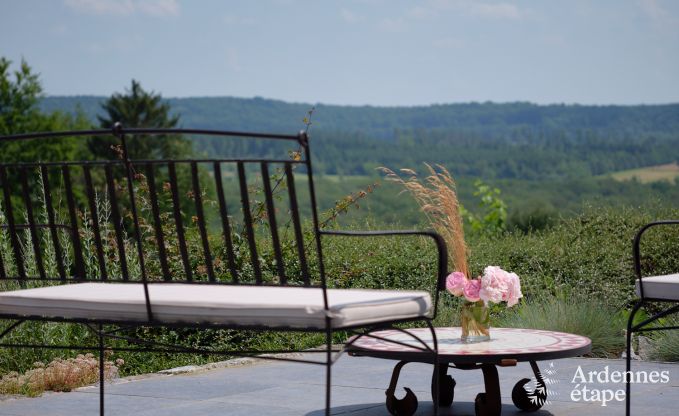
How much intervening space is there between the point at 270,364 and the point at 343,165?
2162 inches

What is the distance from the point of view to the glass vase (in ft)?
12.8

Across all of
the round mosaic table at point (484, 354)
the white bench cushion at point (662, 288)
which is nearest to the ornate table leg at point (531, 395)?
the round mosaic table at point (484, 354)

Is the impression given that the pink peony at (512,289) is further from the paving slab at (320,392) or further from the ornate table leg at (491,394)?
the paving slab at (320,392)

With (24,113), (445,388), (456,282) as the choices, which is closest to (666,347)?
(445,388)

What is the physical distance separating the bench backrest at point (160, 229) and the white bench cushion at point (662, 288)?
1.30 m

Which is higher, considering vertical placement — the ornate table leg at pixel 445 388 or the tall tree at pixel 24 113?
the tall tree at pixel 24 113

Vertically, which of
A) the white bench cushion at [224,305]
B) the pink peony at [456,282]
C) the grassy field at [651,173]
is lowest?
the grassy field at [651,173]

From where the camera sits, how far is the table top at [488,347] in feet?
11.5

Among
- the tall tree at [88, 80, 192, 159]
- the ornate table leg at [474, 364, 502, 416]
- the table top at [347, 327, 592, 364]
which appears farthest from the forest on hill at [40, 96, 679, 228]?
the ornate table leg at [474, 364, 502, 416]

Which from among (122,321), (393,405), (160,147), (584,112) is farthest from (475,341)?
(584,112)

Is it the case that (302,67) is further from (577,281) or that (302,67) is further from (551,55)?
(577,281)

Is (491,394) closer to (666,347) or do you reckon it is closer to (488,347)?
(488,347)

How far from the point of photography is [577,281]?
739cm

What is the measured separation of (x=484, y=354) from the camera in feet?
11.6
